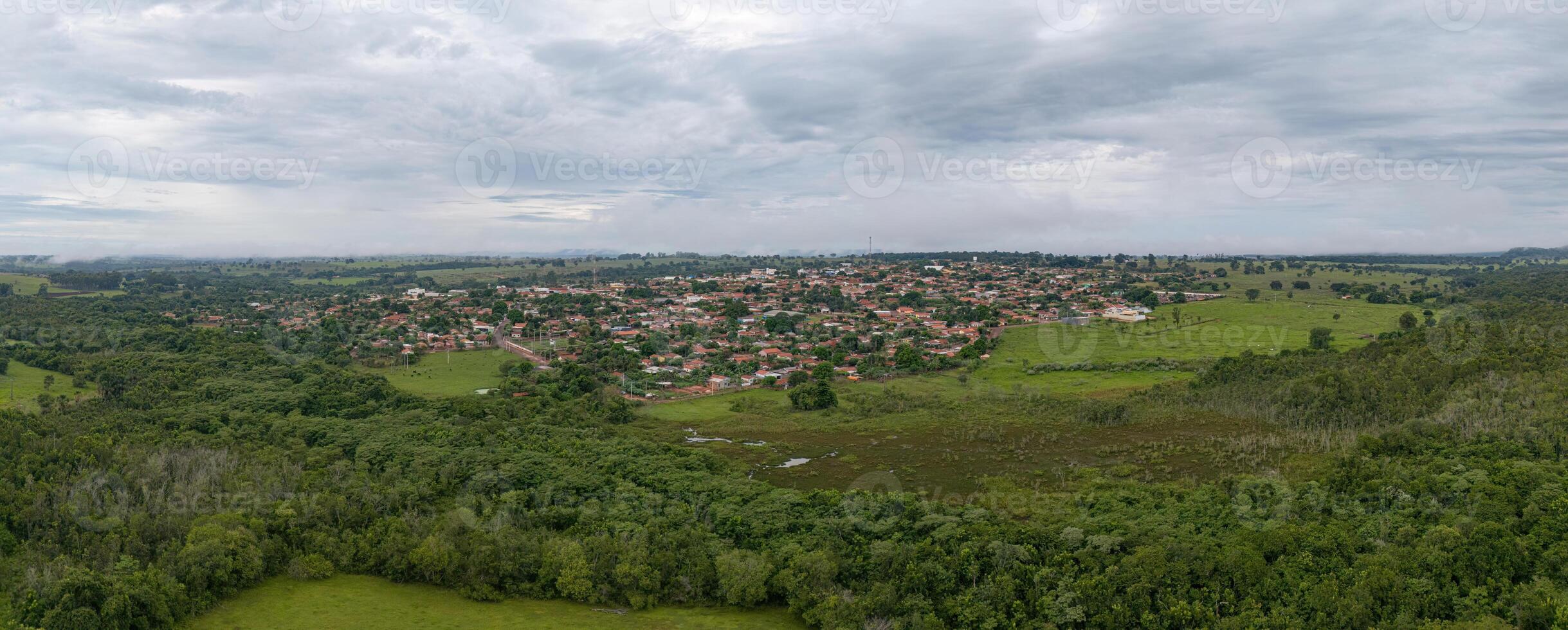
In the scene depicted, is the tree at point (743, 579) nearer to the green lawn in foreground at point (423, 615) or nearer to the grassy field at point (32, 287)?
the green lawn in foreground at point (423, 615)

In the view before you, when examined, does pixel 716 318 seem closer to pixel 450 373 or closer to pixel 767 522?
pixel 450 373

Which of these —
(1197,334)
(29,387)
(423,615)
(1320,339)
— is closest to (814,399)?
(423,615)

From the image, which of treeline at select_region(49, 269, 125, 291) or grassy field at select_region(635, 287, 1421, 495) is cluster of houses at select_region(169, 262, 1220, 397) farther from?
treeline at select_region(49, 269, 125, 291)

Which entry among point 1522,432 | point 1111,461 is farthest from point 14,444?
point 1522,432

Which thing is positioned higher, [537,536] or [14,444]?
[14,444]

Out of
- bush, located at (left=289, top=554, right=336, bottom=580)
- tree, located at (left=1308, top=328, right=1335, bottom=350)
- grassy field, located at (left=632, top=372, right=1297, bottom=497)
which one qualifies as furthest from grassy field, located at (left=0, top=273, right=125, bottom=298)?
tree, located at (left=1308, top=328, right=1335, bottom=350)

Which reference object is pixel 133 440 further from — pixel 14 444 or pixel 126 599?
pixel 126 599

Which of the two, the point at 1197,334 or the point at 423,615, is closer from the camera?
the point at 423,615
